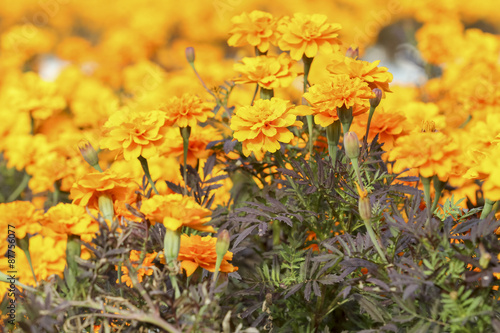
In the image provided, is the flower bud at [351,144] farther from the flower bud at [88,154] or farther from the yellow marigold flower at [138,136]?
the flower bud at [88,154]

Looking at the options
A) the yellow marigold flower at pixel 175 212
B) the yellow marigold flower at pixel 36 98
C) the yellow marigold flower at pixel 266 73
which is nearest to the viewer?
the yellow marigold flower at pixel 175 212

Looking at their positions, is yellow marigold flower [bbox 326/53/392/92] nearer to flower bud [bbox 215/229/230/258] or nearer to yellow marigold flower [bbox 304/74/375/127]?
yellow marigold flower [bbox 304/74/375/127]

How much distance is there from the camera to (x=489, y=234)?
3.35 feet

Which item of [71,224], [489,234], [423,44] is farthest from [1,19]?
[489,234]

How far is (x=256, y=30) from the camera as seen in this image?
5.10 feet

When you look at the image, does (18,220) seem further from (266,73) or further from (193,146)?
(266,73)

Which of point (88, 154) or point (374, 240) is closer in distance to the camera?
point (374, 240)

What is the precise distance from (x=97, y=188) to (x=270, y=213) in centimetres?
39

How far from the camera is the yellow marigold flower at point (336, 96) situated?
1203 mm

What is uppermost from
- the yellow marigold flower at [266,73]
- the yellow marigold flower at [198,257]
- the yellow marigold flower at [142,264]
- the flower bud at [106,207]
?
the yellow marigold flower at [266,73]

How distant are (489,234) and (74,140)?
6.04 feet

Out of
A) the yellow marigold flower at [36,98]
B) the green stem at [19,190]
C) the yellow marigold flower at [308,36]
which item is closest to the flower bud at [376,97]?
the yellow marigold flower at [308,36]

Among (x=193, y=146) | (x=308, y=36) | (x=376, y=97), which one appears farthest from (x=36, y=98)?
(x=376, y=97)

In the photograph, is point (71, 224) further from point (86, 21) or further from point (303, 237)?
point (86, 21)
